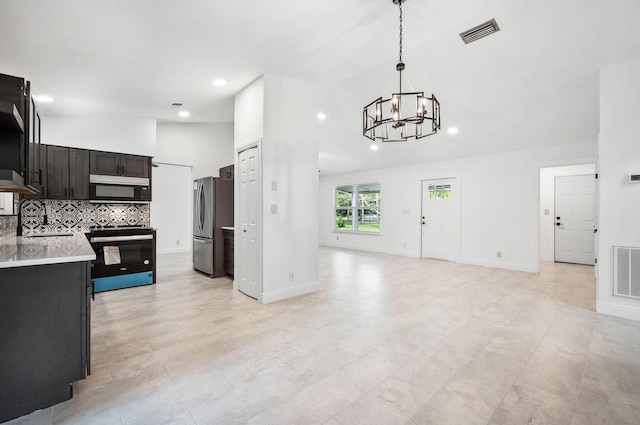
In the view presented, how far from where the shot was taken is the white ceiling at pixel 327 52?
2600 mm

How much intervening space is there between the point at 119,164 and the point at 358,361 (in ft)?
15.8

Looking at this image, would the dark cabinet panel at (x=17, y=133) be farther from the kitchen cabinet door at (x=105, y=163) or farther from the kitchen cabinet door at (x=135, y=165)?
the kitchen cabinet door at (x=135, y=165)

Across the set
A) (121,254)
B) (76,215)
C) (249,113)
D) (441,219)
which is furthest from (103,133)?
(441,219)

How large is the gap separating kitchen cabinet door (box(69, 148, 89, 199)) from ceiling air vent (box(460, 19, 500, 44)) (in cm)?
549

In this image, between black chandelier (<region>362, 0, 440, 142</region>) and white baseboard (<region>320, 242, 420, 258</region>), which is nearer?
black chandelier (<region>362, 0, 440, 142</region>)

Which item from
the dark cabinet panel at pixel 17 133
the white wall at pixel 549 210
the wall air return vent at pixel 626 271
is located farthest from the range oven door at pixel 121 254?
the white wall at pixel 549 210

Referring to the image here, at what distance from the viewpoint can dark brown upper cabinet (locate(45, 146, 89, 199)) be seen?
4316mm

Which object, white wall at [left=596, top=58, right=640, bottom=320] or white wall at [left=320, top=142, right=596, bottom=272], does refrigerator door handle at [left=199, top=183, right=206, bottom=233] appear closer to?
white wall at [left=320, top=142, right=596, bottom=272]

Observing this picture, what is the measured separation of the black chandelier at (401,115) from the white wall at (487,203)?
131 cm

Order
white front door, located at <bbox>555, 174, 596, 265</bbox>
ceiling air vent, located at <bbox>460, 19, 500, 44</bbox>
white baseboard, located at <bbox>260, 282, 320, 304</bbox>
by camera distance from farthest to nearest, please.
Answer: white front door, located at <bbox>555, 174, 596, 265</bbox>
white baseboard, located at <bbox>260, 282, 320, 304</bbox>
ceiling air vent, located at <bbox>460, 19, 500, 44</bbox>

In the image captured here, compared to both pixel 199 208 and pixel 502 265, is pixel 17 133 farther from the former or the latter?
pixel 502 265

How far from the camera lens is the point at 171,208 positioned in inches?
339

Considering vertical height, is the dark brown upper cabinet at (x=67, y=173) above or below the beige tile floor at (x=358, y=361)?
above

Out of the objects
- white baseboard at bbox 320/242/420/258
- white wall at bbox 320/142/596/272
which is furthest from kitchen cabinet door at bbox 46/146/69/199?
white baseboard at bbox 320/242/420/258
